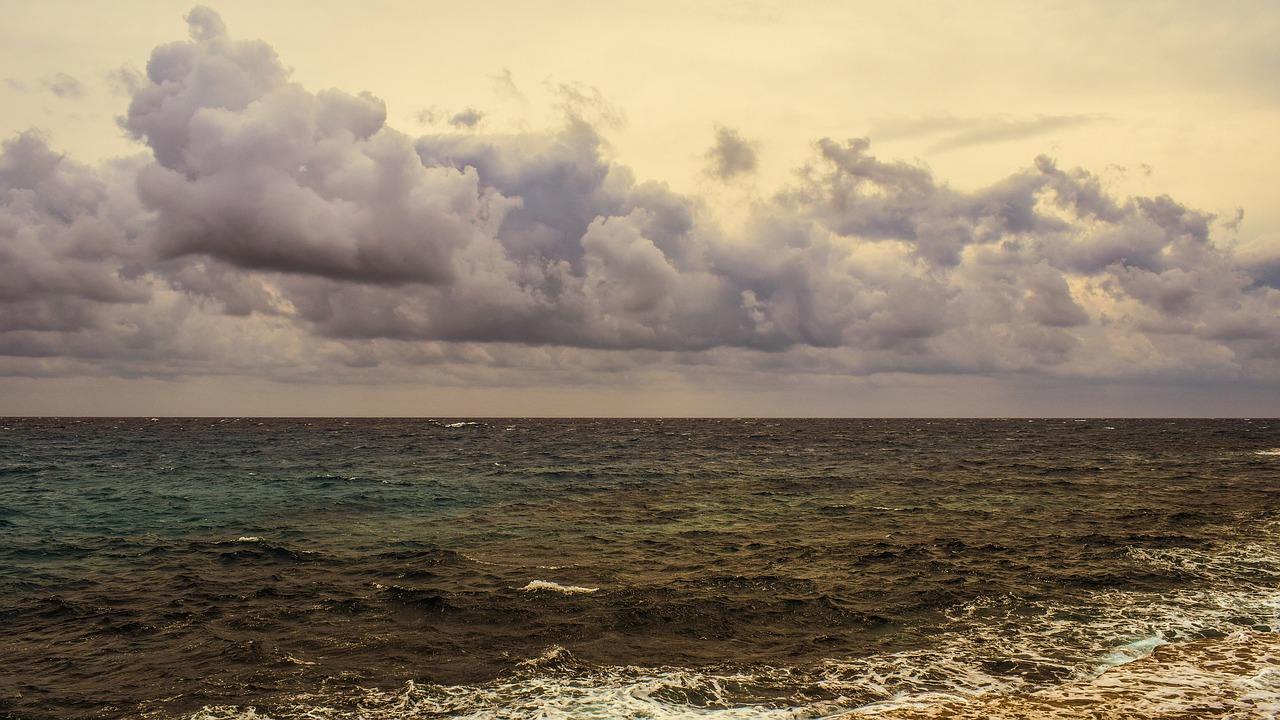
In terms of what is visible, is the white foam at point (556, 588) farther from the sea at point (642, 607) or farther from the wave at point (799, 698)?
the wave at point (799, 698)

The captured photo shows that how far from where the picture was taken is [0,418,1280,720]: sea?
12719 mm

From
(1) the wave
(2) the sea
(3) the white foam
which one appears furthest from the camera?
(3) the white foam

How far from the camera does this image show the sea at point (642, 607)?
1272cm

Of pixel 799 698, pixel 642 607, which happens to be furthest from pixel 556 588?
pixel 799 698

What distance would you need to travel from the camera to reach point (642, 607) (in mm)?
18234

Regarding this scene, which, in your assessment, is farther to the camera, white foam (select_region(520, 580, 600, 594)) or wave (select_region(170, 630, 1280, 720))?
white foam (select_region(520, 580, 600, 594))

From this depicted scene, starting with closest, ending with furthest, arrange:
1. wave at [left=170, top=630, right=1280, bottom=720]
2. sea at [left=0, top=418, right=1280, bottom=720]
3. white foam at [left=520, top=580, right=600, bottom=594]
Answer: wave at [left=170, top=630, right=1280, bottom=720] → sea at [left=0, top=418, right=1280, bottom=720] → white foam at [left=520, top=580, right=600, bottom=594]

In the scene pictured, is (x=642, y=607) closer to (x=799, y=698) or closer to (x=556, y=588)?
(x=556, y=588)

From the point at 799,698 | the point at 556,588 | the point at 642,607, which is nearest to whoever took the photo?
the point at 799,698

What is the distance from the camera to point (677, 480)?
2087 inches

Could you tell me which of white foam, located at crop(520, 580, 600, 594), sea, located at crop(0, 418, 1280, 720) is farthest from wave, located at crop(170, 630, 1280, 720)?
white foam, located at crop(520, 580, 600, 594)

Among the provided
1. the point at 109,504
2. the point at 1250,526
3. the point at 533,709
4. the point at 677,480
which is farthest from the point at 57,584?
the point at 1250,526

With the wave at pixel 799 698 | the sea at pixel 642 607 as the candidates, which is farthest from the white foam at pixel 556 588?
the wave at pixel 799 698

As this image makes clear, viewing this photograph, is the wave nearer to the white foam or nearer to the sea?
the sea
